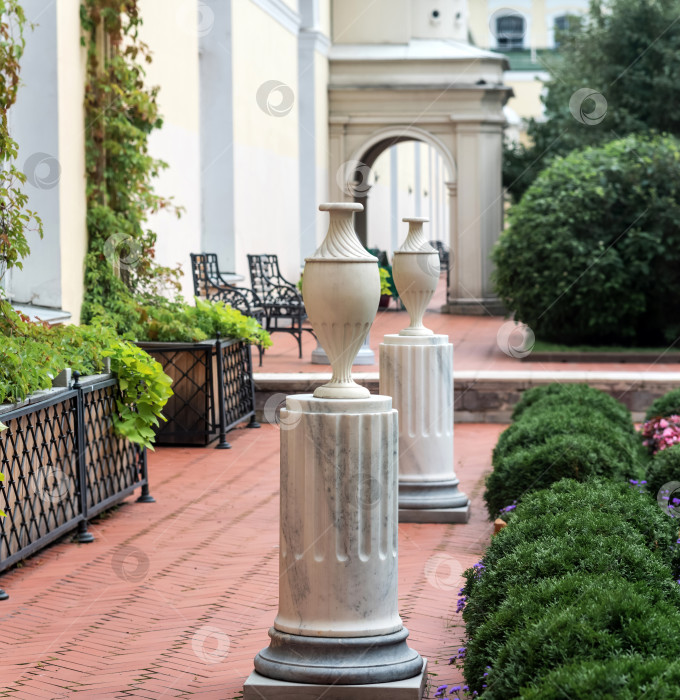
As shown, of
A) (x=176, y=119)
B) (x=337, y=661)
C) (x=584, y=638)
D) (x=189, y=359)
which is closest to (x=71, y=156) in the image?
(x=189, y=359)

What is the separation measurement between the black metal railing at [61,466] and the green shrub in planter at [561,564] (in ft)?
8.03

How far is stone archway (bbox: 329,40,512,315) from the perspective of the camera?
20.7 metres

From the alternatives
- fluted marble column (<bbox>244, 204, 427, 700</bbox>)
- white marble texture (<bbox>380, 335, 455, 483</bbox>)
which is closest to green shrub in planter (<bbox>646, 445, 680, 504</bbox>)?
white marble texture (<bbox>380, 335, 455, 483</bbox>)

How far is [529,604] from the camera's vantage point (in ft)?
12.3

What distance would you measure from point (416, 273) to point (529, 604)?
3503 millimetres

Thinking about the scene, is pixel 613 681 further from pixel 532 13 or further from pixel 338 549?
pixel 532 13

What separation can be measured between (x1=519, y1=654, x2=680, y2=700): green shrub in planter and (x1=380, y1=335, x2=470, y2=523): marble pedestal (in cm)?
384

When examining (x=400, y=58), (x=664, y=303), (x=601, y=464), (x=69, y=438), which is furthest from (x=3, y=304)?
(x=400, y=58)

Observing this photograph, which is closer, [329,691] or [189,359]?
[329,691]

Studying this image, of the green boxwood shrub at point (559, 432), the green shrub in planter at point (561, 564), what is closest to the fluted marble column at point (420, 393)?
the green boxwood shrub at point (559, 432)

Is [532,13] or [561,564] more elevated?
[532,13]

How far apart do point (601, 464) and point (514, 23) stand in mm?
43268

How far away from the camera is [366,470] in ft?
13.0

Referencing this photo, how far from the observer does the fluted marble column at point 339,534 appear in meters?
3.93
